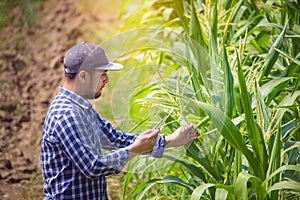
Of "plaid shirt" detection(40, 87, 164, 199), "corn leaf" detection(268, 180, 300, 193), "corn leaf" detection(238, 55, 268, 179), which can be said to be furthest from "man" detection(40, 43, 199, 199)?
"corn leaf" detection(268, 180, 300, 193)

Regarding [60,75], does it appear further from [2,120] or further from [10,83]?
[2,120]

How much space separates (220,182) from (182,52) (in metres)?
0.92

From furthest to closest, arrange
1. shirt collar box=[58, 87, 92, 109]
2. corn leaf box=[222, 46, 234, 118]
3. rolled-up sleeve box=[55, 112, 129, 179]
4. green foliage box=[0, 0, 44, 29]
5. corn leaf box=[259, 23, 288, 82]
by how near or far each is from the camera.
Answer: green foliage box=[0, 0, 44, 29] → corn leaf box=[259, 23, 288, 82] → corn leaf box=[222, 46, 234, 118] → shirt collar box=[58, 87, 92, 109] → rolled-up sleeve box=[55, 112, 129, 179]

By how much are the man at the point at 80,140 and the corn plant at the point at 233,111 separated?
228 millimetres

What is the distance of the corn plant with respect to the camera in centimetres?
240

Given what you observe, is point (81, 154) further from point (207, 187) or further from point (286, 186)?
point (286, 186)

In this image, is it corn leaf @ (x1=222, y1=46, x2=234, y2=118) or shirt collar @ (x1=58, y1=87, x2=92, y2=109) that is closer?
shirt collar @ (x1=58, y1=87, x2=92, y2=109)

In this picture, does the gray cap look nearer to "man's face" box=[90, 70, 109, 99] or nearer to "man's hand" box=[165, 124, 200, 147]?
"man's face" box=[90, 70, 109, 99]

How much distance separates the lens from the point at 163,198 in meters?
2.96

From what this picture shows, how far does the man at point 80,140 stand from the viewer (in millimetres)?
2256

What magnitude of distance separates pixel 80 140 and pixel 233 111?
0.64 meters

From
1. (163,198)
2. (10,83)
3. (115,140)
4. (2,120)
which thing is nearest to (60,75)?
(10,83)

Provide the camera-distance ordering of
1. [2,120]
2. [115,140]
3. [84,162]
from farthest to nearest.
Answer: [2,120], [115,140], [84,162]

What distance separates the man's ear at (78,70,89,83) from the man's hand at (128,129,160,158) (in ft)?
0.83
